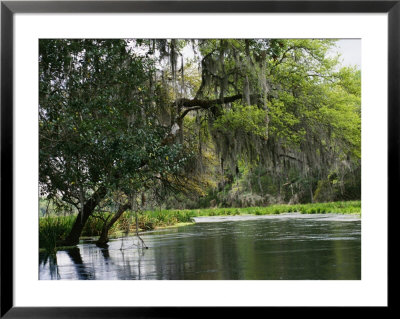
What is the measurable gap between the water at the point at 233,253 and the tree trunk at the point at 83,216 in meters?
0.13

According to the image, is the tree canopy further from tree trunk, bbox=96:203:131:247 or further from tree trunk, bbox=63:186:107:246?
tree trunk, bbox=96:203:131:247

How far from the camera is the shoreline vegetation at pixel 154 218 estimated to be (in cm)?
505

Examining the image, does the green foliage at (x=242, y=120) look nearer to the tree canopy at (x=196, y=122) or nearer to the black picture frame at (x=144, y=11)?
the tree canopy at (x=196, y=122)

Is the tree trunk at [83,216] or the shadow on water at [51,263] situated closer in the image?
the shadow on water at [51,263]

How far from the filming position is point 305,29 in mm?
3250

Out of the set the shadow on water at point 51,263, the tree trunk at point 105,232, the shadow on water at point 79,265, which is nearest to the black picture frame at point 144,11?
the shadow on water at point 51,263

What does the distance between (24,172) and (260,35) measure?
1752 mm

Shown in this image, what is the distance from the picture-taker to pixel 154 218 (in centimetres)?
697

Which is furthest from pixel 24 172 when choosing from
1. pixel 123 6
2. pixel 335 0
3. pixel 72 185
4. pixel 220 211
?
pixel 220 211

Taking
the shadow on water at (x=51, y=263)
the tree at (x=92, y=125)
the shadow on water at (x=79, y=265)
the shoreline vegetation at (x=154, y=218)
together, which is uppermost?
the tree at (x=92, y=125)

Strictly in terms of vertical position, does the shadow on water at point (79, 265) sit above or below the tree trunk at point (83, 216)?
below

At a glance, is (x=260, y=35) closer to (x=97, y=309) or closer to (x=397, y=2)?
(x=397, y=2)

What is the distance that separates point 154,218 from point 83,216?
65.5 inches

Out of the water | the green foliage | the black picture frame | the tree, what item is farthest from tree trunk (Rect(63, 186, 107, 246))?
the green foliage
